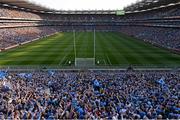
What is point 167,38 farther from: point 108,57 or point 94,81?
point 94,81

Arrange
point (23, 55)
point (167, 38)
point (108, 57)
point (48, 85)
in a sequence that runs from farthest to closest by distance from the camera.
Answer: point (167, 38) → point (23, 55) → point (108, 57) → point (48, 85)

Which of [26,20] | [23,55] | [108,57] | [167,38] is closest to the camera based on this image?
[108,57]

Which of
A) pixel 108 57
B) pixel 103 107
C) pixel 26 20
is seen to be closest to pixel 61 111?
pixel 103 107

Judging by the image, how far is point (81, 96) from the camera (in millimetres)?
19656

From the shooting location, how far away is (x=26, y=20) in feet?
353

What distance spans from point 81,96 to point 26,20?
91.4 m

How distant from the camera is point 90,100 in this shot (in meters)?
18.5

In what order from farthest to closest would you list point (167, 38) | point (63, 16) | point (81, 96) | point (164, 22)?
point (63, 16), point (164, 22), point (167, 38), point (81, 96)

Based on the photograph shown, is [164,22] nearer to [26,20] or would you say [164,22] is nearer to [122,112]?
[26,20]

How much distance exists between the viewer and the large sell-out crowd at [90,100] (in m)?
16.0

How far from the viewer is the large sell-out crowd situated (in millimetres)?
15953

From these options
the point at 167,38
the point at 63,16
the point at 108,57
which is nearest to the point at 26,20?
the point at 63,16

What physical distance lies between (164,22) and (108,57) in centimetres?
4236

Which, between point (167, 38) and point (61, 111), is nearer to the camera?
point (61, 111)
